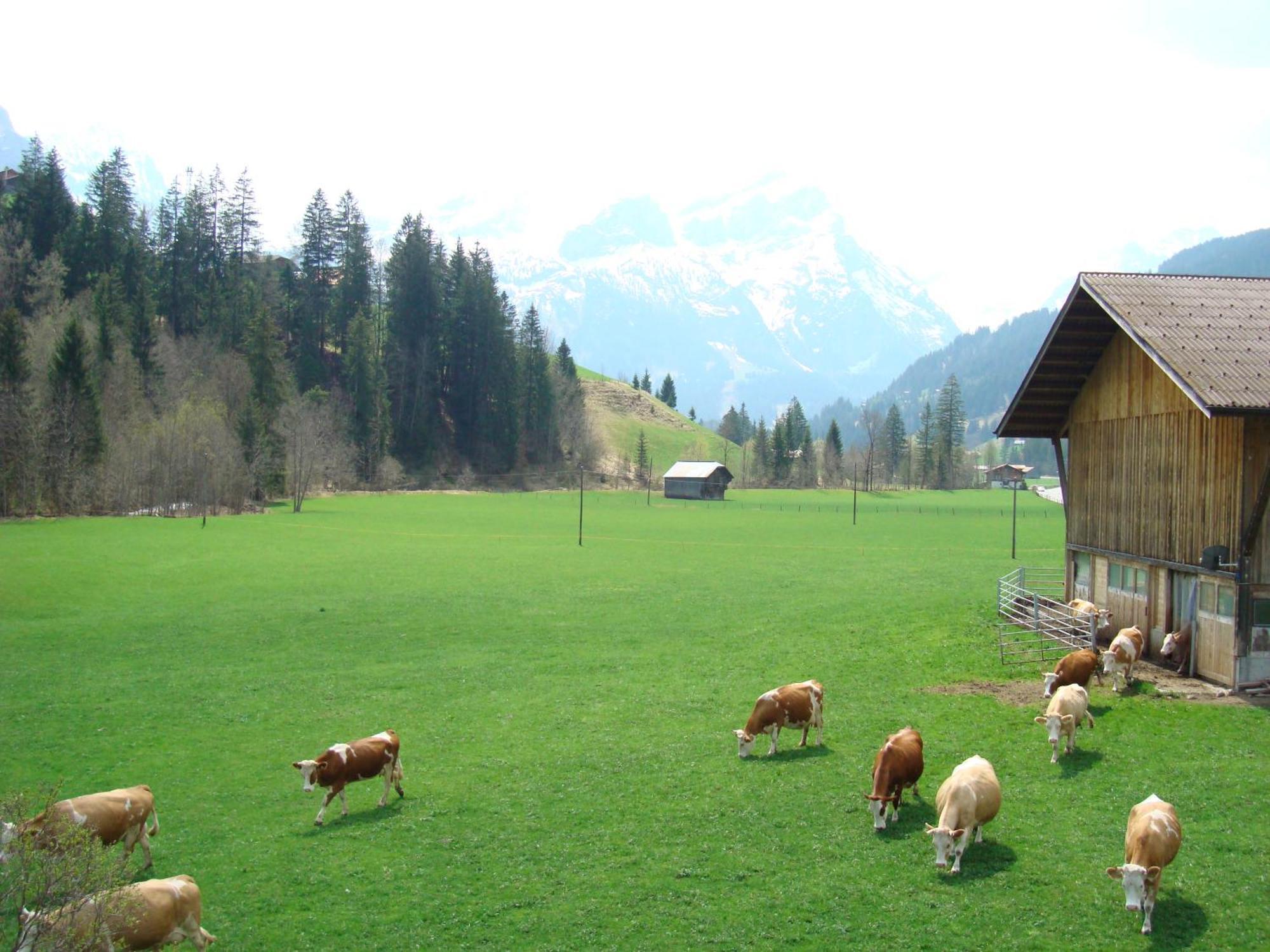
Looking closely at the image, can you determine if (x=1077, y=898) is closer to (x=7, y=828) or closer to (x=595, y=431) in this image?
(x=7, y=828)

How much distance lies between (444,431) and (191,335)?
41.2m

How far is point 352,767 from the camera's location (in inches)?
620

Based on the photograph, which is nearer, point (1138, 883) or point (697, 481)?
point (1138, 883)

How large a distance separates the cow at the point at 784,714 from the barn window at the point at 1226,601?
10724 millimetres

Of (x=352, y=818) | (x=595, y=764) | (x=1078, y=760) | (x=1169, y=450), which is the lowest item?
(x=352, y=818)

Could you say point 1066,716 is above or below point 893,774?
above

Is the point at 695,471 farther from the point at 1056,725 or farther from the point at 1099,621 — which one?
the point at 1056,725

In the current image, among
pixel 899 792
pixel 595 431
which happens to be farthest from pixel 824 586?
pixel 595 431

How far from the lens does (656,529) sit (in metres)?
80.6

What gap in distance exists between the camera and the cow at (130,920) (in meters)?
8.12

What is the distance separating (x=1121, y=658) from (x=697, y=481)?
116396 mm

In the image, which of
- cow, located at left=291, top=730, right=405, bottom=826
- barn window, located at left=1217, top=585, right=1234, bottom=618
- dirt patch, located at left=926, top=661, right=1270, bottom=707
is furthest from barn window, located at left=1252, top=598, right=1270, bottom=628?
cow, located at left=291, top=730, right=405, bottom=826

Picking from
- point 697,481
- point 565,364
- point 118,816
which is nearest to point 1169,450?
point 118,816

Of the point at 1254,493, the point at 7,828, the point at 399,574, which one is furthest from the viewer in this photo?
the point at 399,574
